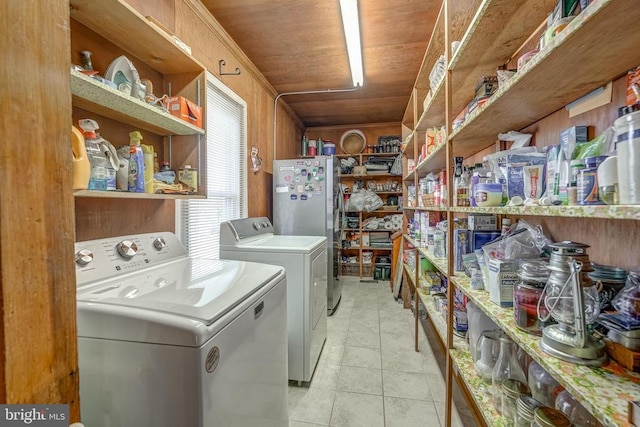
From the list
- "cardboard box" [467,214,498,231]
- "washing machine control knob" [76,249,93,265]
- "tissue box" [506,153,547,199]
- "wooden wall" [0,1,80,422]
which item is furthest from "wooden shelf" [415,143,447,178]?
"washing machine control knob" [76,249,93,265]

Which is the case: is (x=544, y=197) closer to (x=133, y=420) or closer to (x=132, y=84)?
(x=133, y=420)

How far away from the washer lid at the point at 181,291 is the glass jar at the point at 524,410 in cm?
100

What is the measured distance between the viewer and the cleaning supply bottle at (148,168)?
1.30 metres

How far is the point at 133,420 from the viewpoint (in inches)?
30.5

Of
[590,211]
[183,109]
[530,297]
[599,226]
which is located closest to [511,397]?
[530,297]

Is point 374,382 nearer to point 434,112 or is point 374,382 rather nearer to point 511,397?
point 511,397

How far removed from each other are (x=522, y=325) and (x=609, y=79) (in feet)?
2.67

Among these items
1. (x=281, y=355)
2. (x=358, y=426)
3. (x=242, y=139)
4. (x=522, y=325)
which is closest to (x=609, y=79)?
(x=522, y=325)

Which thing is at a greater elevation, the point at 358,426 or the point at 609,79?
the point at 609,79

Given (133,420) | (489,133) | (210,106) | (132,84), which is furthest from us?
(210,106)

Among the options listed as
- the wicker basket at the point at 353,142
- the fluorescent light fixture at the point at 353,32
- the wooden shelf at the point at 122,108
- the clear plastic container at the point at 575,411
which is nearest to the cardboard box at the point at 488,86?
the fluorescent light fixture at the point at 353,32

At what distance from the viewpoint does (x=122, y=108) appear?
121 cm

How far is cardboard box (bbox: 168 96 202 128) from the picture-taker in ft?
4.70

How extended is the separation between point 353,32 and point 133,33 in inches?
57.7
